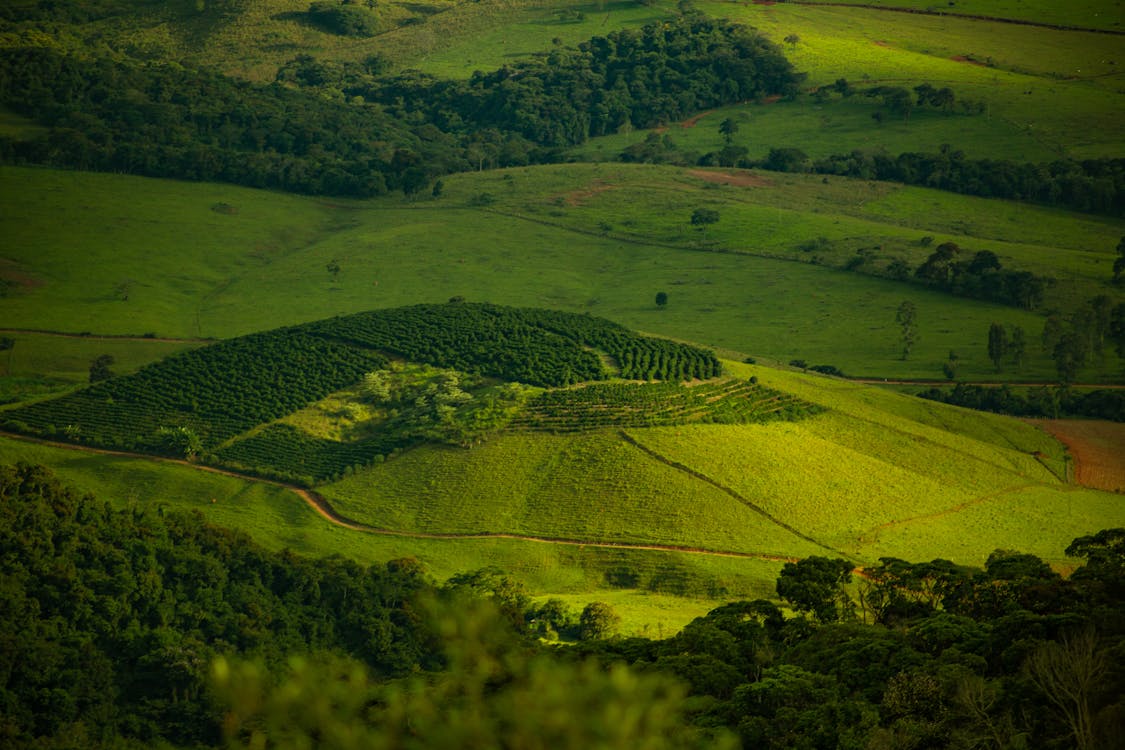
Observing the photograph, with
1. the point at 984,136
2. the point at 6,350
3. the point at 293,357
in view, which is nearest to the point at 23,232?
the point at 6,350

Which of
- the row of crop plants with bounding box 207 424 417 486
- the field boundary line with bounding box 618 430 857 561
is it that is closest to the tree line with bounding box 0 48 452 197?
the row of crop plants with bounding box 207 424 417 486

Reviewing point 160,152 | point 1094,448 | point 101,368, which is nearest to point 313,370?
point 101,368

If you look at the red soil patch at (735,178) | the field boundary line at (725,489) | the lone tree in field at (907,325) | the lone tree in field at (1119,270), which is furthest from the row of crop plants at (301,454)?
the red soil patch at (735,178)

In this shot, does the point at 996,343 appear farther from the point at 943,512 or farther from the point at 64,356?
the point at 64,356

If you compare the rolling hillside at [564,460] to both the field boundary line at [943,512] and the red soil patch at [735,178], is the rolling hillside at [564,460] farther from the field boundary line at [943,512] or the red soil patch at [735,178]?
the red soil patch at [735,178]

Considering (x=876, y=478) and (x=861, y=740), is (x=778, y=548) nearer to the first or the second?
(x=876, y=478)
